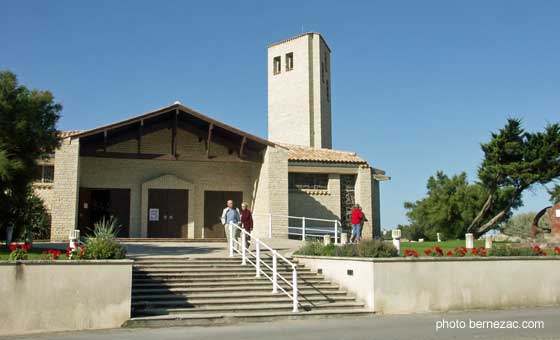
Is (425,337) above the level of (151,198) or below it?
below

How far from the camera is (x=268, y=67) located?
40688 mm

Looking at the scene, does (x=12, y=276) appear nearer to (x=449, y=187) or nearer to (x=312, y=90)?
(x=312, y=90)

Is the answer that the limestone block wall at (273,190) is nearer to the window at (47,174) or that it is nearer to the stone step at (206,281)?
the window at (47,174)

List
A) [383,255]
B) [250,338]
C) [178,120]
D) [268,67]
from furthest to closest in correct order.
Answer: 1. [268,67]
2. [178,120]
3. [383,255]
4. [250,338]

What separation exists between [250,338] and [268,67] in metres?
32.9

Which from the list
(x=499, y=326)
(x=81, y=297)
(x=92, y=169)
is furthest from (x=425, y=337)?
(x=92, y=169)

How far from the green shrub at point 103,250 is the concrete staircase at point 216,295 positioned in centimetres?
99

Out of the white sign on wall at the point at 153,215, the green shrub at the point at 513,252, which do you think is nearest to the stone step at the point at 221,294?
the green shrub at the point at 513,252

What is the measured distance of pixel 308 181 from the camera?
2658 centimetres

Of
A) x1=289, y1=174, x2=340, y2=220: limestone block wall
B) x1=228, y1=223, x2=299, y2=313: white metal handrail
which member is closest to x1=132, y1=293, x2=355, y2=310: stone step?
x1=228, y1=223, x2=299, y2=313: white metal handrail

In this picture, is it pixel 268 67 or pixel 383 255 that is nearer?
pixel 383 255

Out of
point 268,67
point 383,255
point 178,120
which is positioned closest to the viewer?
point 383,255

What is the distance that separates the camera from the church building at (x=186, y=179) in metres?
22.1

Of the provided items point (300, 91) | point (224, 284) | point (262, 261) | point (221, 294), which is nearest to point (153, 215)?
point (262, 261)
